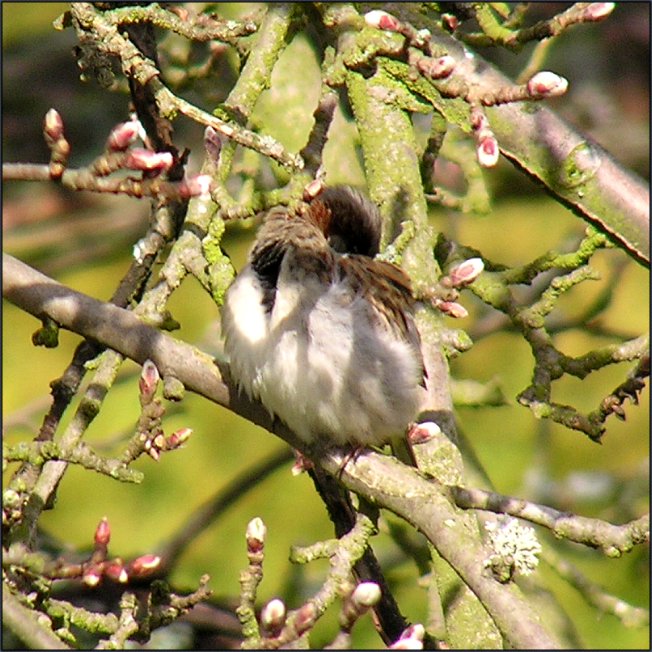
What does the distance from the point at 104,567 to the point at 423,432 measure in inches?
31.9

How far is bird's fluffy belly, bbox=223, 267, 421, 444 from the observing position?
2.76m

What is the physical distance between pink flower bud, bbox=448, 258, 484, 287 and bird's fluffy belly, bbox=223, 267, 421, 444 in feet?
1.34

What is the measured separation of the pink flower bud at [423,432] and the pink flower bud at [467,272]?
0.36m

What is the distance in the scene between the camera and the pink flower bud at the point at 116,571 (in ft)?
7.50

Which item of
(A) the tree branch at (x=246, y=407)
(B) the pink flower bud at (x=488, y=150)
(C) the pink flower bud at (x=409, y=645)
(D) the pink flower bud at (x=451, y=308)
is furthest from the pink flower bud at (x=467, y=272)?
(C) the pink flower bud at (x=409, y=645)

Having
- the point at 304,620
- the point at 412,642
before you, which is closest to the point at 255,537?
the point at 304,620

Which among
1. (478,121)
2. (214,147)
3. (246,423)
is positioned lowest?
(246,423)

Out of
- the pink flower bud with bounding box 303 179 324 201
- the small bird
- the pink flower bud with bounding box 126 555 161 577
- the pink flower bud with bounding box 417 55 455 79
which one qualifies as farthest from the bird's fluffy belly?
the pink flower bud with bounding box 417 55 455 79

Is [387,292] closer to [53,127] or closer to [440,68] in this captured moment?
[440,68]

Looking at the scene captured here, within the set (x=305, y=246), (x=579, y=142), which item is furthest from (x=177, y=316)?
(x=579, y=142)

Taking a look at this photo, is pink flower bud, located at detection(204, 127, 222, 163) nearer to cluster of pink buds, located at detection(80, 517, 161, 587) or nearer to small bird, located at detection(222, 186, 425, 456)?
small bird, located at detection(222, 186, 425, 456)

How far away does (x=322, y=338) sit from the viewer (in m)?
2.83

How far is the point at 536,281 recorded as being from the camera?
4422mm

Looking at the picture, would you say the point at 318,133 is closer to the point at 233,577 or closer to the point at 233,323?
the point at 233,323
